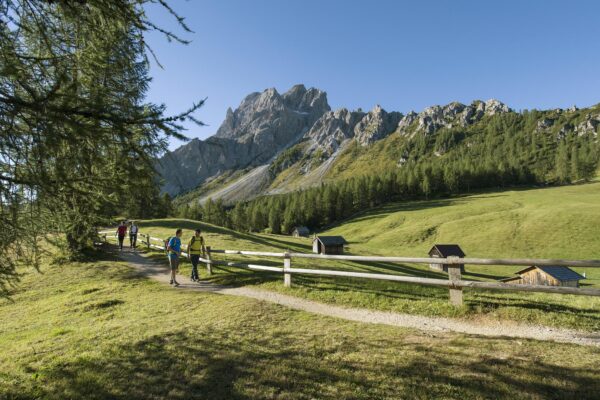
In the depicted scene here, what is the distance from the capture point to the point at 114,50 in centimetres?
639

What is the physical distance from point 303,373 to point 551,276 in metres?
43.4

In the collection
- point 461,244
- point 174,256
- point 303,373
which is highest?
point 174,256

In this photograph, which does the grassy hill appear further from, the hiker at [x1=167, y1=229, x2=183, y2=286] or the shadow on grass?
the shadow on grass

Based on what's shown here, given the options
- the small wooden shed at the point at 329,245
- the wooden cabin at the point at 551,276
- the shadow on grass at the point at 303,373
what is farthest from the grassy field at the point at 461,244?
the wooden cabin at the point at 551,276

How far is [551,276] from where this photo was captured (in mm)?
36688

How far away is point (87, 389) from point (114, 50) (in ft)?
21.2

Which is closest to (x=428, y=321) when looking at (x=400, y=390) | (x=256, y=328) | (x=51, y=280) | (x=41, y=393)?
(x=400, y=390)

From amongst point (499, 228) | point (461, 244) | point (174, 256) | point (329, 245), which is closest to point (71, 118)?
point (174, 256)

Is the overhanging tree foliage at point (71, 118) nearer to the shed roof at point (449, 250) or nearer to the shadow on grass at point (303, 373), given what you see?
the shadow on grass at point (303, 373)

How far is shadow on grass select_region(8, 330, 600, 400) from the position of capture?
4828 mm

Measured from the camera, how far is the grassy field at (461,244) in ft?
27.9

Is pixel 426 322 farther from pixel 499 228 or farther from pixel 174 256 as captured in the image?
pixel 499 228

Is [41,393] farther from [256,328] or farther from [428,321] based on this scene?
[428,321]

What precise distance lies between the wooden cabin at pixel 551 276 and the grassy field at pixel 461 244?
4.20 metres
